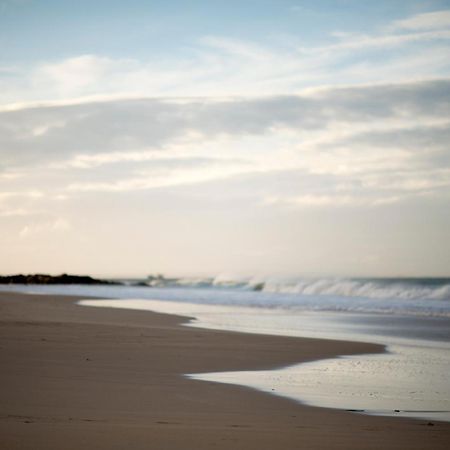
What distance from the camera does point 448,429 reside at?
6.45 m

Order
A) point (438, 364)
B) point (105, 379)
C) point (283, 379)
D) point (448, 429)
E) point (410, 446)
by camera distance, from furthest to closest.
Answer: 1. point (438, 364)
2. point (283, 379)
3. point (105, 379)
4. point (448, 429)
5. point (410, 446)

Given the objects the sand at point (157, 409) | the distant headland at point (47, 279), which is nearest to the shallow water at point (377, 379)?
the sand at point (157, 409)

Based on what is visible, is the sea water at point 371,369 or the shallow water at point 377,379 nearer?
the shallow water at point 377,379

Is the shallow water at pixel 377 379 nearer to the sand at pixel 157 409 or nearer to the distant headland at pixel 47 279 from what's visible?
the sand at pixel 157 409

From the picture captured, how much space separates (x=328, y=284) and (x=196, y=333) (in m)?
34.7

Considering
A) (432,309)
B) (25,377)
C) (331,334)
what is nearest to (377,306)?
(432,309)

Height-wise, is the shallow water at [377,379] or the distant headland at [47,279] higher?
the shallow water at [377,379]

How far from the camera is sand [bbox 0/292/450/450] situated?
562 centimetres

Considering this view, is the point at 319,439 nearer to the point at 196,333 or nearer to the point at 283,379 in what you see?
the point at 283,379

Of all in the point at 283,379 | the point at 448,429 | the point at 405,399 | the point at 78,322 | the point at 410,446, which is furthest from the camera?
the point at 78,322

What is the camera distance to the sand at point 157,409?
Result: 18.4 ft

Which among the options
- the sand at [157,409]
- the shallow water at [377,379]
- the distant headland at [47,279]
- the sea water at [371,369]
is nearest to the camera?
the sand at [157,409]

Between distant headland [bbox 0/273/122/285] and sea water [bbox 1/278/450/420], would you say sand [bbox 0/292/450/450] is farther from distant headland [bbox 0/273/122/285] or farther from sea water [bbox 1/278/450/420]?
distant headland [bbox 0/273/122/285]

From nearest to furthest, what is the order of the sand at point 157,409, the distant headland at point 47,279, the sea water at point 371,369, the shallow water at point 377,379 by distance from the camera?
the sand at point 157,409
the shallow water at point 377,379
the sea water at point 371,369
the distant headland at point 47,279
